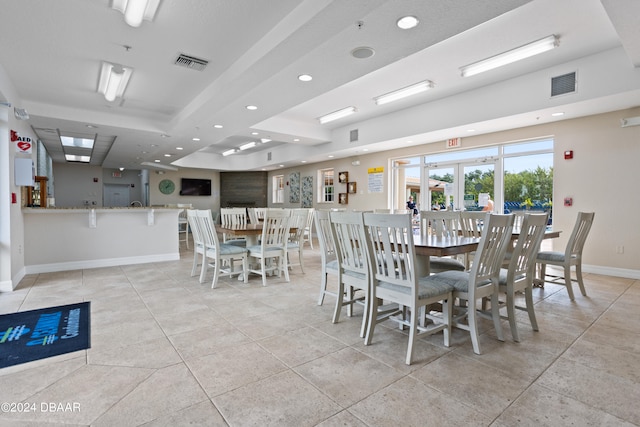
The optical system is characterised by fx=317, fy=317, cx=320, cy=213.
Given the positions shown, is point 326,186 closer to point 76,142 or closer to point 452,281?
point 76,142

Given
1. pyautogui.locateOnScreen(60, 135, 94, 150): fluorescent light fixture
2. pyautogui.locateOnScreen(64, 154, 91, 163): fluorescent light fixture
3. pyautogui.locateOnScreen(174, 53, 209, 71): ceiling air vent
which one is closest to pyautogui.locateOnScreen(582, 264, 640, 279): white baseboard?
pyautogui.locateOnScreen(174, 53, 209, 71): ceiling air vent

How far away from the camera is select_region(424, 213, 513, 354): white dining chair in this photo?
2123mm

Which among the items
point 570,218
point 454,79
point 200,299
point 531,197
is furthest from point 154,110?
point 570,218

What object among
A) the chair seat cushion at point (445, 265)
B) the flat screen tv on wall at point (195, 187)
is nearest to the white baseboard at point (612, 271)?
the chair seat cushion at point (445, 265)

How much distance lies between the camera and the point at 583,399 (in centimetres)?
170

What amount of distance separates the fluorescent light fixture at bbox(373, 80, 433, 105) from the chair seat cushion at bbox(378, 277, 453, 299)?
11.9 ft

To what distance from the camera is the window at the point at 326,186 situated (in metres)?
9.80

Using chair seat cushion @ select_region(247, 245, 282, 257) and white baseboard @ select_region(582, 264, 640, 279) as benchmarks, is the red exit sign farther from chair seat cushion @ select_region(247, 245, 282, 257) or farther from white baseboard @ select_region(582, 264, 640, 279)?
chair seat cushion @ select_region(247, 245, 282, 257)

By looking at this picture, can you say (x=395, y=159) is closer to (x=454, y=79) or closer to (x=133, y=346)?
(x=454, y=79)

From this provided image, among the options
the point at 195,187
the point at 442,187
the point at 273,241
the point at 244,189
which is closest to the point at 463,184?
the point at 442,187

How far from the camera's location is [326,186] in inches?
394

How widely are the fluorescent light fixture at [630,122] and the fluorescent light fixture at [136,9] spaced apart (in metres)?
6.18

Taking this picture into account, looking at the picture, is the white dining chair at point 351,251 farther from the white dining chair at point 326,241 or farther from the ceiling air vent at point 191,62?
→ the ceiling air vent at point 191,62

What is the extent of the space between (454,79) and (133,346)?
17.1 ft
